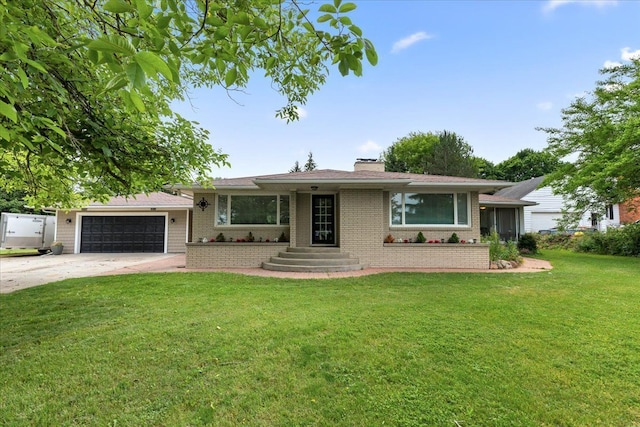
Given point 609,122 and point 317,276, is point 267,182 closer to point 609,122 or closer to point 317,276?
point 317,276

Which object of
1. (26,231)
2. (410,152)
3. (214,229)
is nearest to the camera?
(214,229)

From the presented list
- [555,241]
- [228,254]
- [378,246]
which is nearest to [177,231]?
[228,254]

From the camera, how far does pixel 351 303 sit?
5223 mm

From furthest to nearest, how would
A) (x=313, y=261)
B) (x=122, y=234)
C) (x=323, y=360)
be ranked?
(x=122, y=234) → (x=313, y=261) → (x=323, y=360)

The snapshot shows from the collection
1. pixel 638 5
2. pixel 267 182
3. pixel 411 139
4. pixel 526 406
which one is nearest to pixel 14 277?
pixel 267 182

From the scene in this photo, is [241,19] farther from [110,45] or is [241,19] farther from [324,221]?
[324,221]

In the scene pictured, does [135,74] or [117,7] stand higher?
[117,7]

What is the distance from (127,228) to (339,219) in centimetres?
1224

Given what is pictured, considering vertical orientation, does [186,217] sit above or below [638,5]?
below

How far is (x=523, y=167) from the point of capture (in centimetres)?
4100

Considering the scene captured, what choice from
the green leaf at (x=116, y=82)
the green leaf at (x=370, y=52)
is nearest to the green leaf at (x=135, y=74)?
the green leaf at (x=116, y=82)

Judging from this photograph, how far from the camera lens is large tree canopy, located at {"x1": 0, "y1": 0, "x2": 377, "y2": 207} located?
1387 mm

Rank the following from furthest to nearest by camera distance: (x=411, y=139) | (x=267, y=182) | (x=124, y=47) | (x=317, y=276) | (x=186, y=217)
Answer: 1. (x=411, y=139)
2. (x=186, y=217)
3. (x=267, y=182)
4. (x=317, y=276)
5. (x=124, y=47)

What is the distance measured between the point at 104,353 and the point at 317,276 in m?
5.29
